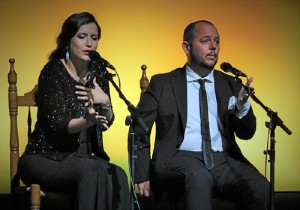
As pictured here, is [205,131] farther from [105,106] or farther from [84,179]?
[84,179]

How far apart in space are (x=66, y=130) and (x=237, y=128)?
0.91 metres

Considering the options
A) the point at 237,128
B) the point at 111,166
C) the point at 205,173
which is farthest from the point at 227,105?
the point at 111,166

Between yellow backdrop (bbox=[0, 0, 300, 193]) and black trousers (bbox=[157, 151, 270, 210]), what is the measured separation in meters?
1.14

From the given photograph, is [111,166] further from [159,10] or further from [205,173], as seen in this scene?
[159,10]

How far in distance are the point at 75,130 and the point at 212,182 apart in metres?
0.71

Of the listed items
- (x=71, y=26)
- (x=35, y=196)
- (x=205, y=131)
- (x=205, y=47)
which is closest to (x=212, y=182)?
(x=205, y=131)

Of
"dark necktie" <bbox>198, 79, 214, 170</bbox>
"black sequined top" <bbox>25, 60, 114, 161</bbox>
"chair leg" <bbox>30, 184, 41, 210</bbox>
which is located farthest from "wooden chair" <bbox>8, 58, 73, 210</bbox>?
"dark necktie" <bbox>198, 79, 214, 170</bbox>

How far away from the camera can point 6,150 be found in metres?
4.50

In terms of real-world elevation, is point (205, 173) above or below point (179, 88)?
below

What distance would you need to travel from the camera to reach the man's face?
367 cm

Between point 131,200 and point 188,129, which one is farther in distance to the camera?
point 188,129

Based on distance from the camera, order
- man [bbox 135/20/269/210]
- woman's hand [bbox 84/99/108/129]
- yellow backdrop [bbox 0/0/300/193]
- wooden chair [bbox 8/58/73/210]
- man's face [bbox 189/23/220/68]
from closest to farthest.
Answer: woman's hand [bbox 84/99/108/129]
wooden chair [bbox 8/58/73/210]
man [bbox 135/20/269/210]
man's face [bbox 189/23/220/68]
yellow backdrop [bbox 0/0/300/193]

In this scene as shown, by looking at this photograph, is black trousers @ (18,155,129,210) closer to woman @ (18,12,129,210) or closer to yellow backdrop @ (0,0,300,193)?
woman @ (18,12,129,210)

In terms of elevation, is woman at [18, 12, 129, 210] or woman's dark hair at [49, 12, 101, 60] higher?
woman's dark hair at [49, 12, 101, 60]
